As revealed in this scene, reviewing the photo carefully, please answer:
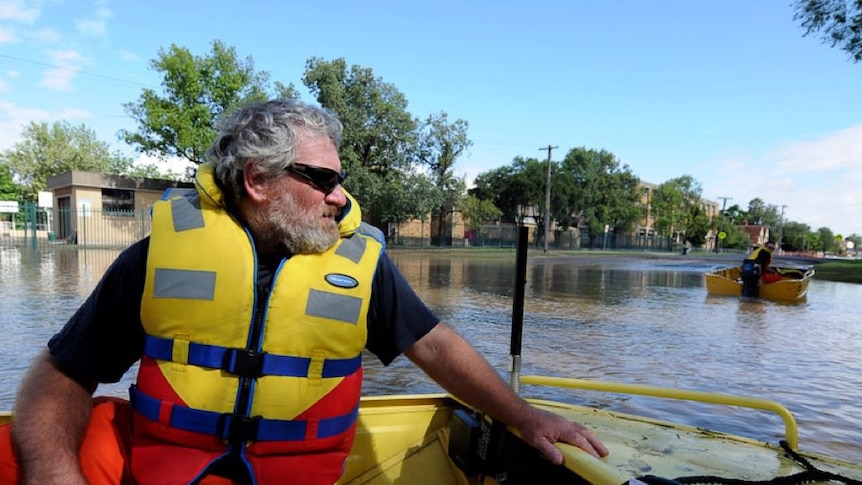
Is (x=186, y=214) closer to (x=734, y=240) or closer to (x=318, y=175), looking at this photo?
(x=318, y=175)

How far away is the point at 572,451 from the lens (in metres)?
1.65

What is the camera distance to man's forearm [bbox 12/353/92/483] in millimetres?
1507

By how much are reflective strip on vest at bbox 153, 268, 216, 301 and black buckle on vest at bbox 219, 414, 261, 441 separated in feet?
1.18

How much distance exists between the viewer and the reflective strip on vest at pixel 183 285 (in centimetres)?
160

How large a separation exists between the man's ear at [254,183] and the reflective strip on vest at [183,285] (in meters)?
0.30

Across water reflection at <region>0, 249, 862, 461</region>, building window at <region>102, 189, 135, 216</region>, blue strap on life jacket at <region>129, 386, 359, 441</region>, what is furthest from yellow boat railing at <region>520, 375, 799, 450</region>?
building window at <region>102, 189, 135, 216</region>

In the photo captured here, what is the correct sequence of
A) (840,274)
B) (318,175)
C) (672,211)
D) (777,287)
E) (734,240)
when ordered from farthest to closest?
(734,240) → (672,211) → (840,274) → (777,287) → (318,175)

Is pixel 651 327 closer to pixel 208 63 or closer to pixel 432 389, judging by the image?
pixel 432 389

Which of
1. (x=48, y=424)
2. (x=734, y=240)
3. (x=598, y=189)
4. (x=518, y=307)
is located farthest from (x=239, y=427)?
(x=734, y=240)

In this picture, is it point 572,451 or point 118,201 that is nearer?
point 572,451

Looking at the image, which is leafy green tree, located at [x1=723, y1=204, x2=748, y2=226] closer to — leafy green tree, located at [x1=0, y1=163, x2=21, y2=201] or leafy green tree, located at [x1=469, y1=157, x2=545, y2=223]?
leafy green tree, located at [x1=469, y1=157, x2=545, y2=223]

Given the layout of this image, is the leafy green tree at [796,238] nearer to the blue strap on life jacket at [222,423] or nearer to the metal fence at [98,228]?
the metal fence at [98,228]

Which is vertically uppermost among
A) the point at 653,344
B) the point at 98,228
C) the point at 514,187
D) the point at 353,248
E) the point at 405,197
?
the point at 514,187

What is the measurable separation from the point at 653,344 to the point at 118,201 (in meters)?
31.9
